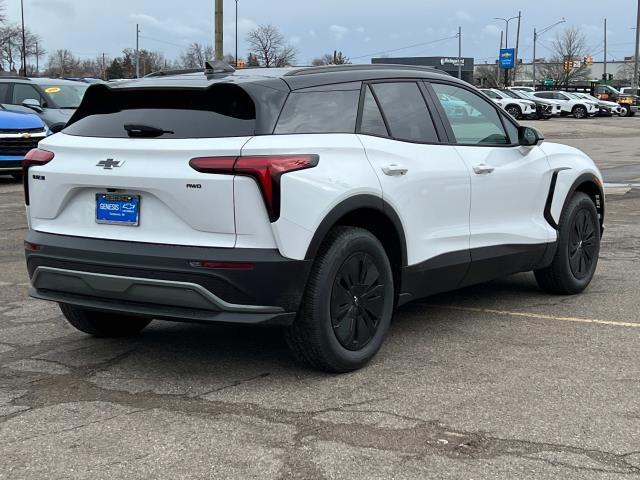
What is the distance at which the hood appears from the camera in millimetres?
14742

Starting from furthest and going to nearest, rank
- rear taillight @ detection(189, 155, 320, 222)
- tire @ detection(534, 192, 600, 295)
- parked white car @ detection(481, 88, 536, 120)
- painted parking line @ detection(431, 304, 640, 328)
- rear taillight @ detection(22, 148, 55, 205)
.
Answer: parked white car @ detection(481, 88, 536, 120) < tire @ detection(534, 192, 600, 295) < painted parking line @ detection(431, 304, 640, 328) < rear taillight @ detection(22, 148, 55, 205) < rear taillight @ detection(189, 155, 320, 222)

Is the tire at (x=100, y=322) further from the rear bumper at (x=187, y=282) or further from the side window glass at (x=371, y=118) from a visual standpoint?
the side window glass at (x=371, y=118)

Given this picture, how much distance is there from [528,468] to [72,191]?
2695 mm

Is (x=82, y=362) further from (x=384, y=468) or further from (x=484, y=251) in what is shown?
(x=484, y=251)

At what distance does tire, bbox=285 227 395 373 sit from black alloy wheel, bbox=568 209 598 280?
2.34m

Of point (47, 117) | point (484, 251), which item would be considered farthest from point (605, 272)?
point (47, 117)

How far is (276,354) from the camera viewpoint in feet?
16.8

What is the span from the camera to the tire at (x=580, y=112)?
162 ft

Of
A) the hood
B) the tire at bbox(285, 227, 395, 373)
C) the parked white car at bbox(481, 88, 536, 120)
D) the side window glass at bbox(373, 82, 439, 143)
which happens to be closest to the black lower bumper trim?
the tire at bbox(285, 227, 395, 373)

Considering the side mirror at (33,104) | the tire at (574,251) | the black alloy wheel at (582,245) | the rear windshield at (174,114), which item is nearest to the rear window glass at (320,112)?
the rear windshield at (174,114)

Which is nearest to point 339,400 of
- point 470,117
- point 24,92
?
point 470,117

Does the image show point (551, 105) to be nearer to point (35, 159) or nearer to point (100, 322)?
point (100, 322)

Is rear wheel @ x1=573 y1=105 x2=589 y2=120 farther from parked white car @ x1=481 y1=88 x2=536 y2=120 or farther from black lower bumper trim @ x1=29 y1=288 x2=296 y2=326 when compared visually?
black lower bumper trim @ x1=29 y1=288 x2=296 y2=326

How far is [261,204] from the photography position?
4.17 metres
